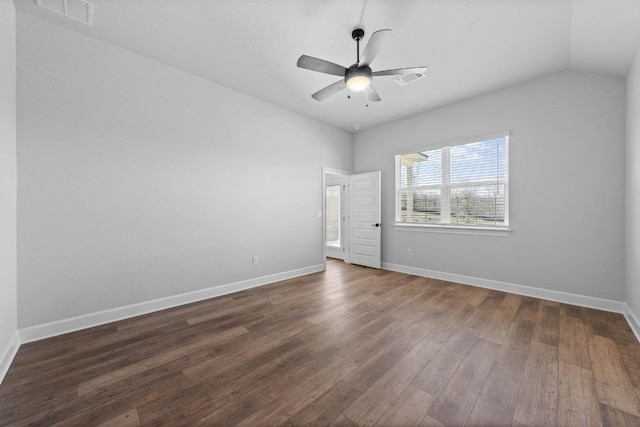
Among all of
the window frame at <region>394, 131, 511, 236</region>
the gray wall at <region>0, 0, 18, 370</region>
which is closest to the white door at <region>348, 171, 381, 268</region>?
the window frame at <region>394, 131, 511, 236</region>

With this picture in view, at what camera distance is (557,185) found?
3.50 meters

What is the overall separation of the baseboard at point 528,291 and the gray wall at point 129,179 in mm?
2826

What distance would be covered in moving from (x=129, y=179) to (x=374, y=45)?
10.0 ft

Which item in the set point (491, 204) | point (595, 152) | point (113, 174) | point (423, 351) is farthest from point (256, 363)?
point (595, 152)

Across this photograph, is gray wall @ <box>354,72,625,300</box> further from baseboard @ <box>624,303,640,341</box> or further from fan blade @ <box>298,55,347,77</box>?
fan blade @ <box>298,55,347,77</box>

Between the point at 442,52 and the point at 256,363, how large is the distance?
→ 151 inches

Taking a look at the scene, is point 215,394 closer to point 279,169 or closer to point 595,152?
point 279,169

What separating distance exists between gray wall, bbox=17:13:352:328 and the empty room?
0.02 meters

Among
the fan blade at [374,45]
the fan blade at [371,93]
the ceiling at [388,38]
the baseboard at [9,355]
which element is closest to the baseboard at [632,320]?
the ceiling at [388,38]

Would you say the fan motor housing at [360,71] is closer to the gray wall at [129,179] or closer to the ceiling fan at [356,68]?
the ceiling fan at [356,68]

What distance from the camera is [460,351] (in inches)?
89.2

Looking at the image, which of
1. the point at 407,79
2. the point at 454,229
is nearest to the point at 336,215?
the point at 454,229

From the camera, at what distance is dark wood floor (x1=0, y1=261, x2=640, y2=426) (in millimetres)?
1567

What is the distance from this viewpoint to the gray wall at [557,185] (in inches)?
124
